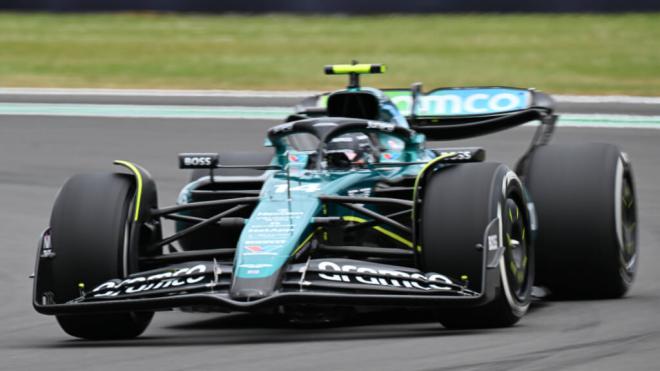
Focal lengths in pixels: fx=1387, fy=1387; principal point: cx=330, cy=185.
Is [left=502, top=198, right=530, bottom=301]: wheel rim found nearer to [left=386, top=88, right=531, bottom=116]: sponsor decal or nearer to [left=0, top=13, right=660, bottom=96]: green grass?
[left=386, top=88, right=531, bottom=116]: sponsor decal

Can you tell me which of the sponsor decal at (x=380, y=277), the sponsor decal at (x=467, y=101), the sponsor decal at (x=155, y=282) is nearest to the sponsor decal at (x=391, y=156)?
the sponsor decal at (x=467, y=101)

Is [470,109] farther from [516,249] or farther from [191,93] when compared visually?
[191,93]

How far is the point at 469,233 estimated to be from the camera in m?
6.96

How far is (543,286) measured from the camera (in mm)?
8438

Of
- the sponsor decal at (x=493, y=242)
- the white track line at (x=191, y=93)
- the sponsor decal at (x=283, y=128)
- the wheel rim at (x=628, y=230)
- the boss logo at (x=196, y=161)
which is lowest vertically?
the white track line at (x=191, y=93)

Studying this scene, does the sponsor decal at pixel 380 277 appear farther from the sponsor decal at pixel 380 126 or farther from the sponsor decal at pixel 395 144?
the sponsor decal at pixel 395 144

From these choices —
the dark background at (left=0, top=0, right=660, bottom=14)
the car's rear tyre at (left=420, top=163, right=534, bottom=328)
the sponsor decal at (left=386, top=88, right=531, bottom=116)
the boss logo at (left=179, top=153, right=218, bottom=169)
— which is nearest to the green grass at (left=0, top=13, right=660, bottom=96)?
the dark background at (left=0, top=0, right=660, bottom=14)

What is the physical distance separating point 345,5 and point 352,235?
19097 mm

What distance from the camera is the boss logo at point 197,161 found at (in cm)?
812

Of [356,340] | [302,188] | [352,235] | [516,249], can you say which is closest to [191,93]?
[352,235]

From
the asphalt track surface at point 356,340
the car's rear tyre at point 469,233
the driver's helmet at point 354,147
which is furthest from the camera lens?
the driver's helmet at point 354,147

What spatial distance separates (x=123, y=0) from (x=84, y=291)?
21.3 meters

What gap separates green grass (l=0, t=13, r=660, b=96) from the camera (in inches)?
843

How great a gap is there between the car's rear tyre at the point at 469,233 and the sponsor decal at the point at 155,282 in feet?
3.65
